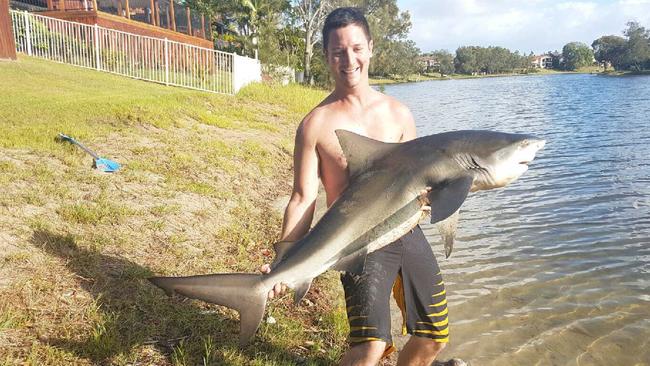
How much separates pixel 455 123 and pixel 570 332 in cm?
2302

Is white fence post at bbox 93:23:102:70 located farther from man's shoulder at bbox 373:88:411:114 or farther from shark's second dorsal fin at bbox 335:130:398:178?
shark's second dorsal fin at bbox 335:130:398:178

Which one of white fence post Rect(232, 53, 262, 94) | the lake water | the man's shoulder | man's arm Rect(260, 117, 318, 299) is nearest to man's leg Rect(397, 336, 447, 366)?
man's arm Rect(260, 117, 318, 299)

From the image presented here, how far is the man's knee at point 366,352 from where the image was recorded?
3.13m

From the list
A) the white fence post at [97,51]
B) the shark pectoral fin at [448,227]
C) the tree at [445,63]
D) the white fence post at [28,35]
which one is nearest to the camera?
the shark pectoral fin at [448,227]

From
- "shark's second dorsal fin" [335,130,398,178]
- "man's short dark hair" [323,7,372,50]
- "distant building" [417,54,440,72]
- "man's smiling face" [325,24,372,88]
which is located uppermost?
"distant building" [417,54,440,72]

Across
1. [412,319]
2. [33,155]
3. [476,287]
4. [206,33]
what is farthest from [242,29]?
[412,319]

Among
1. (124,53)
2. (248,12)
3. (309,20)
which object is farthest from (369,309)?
(309,20)

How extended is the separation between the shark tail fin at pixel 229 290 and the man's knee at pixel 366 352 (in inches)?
28.4

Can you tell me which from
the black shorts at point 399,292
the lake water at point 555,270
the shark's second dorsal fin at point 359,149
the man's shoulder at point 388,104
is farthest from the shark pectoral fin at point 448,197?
the lake water at point 555,270

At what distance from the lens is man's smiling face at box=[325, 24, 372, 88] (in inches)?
130

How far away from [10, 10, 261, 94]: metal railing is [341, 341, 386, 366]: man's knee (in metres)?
17.5

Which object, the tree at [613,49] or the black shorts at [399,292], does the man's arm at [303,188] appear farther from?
the tree at [613,49]

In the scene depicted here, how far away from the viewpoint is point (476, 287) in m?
6.90

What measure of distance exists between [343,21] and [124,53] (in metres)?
18.7
